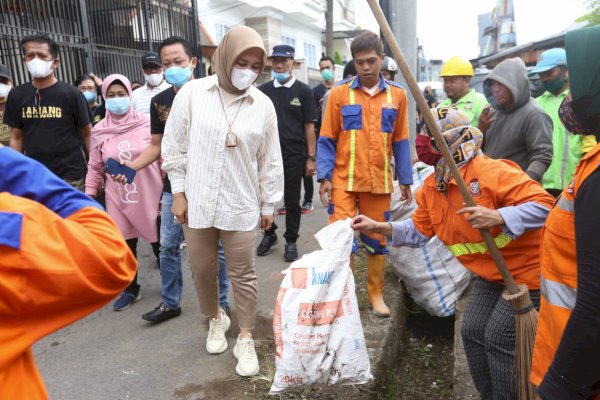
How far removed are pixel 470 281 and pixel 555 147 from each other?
1330 mm

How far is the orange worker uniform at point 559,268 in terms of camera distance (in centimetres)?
130

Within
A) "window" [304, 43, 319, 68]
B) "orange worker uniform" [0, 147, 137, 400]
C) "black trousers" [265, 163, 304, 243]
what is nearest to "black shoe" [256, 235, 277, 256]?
"black trousers" [265, 163, 304, 243]

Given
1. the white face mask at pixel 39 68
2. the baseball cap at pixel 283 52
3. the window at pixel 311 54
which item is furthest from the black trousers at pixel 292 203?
the window at pixel 311 54

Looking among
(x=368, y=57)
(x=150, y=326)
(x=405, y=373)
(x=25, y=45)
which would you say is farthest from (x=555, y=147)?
(x=25, y=45)

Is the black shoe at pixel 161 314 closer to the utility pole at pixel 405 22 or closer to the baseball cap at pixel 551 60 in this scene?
the utility pole at pixel 405 22

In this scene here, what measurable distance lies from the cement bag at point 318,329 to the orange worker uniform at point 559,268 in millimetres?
1010

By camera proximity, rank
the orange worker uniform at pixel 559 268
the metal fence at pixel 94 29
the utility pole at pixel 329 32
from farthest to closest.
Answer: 1. the utility pole at pixel 329 32
2. the metal fence at pixel 94 29
3. the orange worker uniform at pixel 559 268

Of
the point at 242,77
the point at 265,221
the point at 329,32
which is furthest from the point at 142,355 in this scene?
the point at 329,32

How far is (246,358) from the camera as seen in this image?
9.02 feet

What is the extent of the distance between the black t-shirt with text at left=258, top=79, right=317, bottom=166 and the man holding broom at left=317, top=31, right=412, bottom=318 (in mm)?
1420

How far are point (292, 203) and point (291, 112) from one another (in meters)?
0.96

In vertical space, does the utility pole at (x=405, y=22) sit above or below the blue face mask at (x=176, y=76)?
above

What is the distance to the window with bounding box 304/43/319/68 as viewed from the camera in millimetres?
24911

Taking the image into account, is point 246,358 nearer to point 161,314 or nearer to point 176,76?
point 161,314
